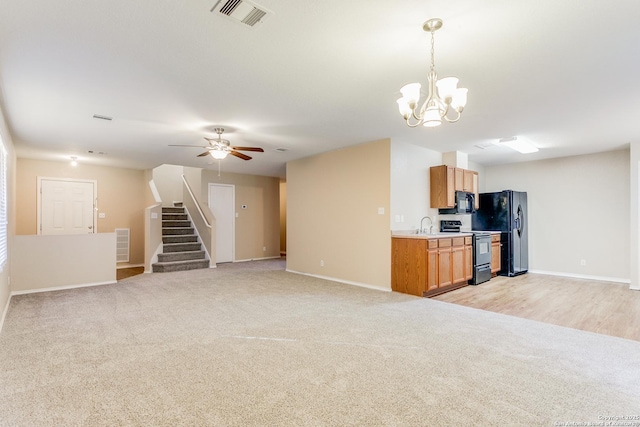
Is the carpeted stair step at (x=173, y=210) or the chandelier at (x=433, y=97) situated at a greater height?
the chandelier at (x=433, y=97)

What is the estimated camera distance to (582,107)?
3.80m

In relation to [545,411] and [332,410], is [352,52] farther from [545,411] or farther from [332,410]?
[545,411]

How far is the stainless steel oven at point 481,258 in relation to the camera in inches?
231

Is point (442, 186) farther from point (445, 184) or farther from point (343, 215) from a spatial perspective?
point (343, 215)

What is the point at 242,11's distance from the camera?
6.72ft

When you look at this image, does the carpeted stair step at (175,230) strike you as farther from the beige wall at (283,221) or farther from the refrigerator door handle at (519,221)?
the refrigerator door handle at (519,221)

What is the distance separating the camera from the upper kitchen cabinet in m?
5.98

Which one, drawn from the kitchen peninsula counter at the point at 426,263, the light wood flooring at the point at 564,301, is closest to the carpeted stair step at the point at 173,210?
the kitchen peninsula counter at the point at 426,263

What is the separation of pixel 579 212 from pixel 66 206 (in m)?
11.1

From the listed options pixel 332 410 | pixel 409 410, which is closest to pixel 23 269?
pixel 332 410

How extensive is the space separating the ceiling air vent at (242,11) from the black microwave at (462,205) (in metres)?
5.14

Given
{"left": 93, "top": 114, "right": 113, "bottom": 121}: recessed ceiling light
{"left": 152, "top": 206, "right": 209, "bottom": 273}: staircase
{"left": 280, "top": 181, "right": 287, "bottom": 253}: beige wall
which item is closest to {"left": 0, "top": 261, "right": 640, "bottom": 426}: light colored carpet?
{"left": 93, "top": 114, "right": 113, "bottom": 121}: recessed ceiling light

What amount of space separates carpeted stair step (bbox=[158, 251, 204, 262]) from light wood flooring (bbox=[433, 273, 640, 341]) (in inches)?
221

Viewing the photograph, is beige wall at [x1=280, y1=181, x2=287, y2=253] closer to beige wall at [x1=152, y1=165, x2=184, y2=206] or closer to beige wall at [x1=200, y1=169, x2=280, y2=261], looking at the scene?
beige wall at [x1=200, y1=169, x2=280, y2=261]
